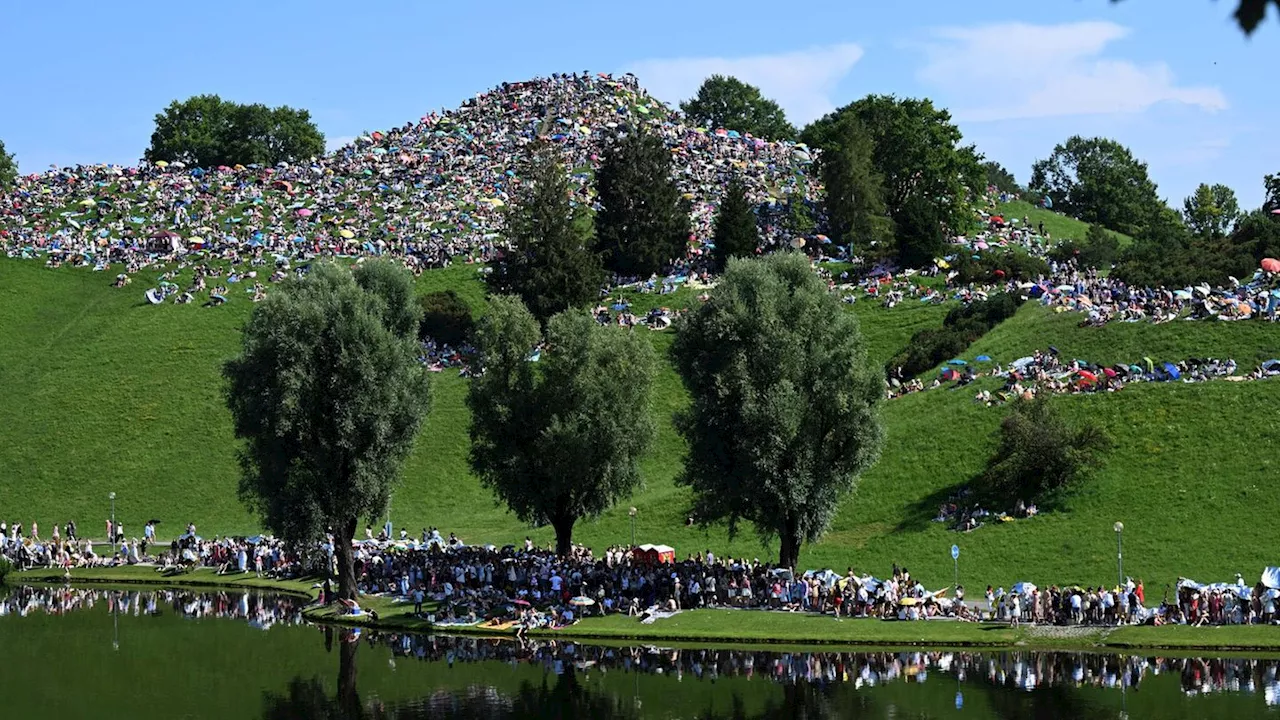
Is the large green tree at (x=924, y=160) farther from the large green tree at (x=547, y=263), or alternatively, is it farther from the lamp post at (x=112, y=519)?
the lamp post at (x=112, y=519)

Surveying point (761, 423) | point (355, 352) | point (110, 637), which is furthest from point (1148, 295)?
point (110, 637)

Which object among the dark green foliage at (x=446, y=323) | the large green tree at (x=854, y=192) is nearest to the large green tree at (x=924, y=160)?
the large green tree at (x=854, y=192)

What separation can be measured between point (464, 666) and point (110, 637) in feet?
54.4

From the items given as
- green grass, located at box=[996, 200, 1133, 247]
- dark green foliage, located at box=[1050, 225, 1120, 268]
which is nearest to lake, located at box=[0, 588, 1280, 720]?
dark green foliage, located at box=[1050, 225, 1120, 268]

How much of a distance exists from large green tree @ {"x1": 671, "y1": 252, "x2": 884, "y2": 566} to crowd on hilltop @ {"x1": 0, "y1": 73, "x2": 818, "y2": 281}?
59.4 meters

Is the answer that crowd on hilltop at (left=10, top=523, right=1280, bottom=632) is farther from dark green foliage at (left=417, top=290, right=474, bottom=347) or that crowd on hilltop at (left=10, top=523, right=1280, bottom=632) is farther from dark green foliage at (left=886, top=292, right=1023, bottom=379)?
dark green foliage at (left=417, top=290, right=474, bottom=347)

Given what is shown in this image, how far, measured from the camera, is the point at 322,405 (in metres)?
58.6

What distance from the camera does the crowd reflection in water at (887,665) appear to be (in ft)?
140

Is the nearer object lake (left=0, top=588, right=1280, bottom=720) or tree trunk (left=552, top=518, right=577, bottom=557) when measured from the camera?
lake (left=0, top=588, right=1280, bottom=720)

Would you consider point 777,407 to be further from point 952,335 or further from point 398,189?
point 398,189

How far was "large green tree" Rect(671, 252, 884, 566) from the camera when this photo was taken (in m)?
56.9

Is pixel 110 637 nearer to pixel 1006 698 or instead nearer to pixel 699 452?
pixel 699 452

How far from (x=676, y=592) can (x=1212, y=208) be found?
149 m

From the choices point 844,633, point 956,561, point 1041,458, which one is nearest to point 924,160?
point 1041,458
